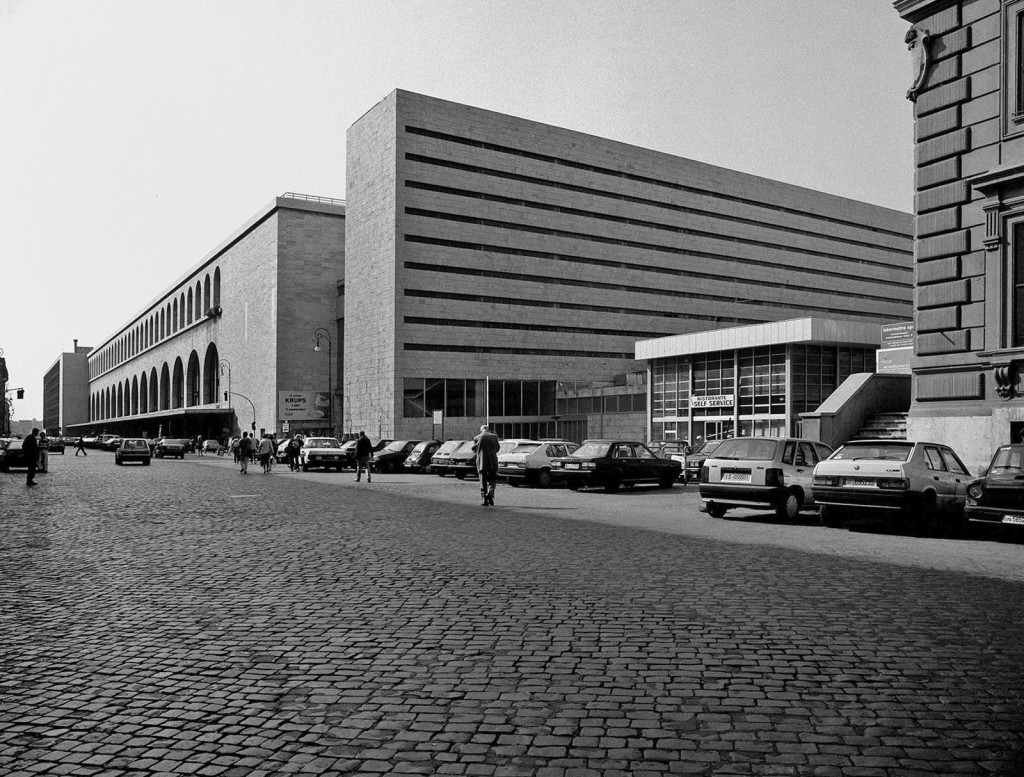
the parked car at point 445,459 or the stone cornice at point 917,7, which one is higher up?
the stone cornice at point 917,7

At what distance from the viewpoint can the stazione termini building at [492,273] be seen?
212ft

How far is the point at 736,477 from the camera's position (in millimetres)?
16109

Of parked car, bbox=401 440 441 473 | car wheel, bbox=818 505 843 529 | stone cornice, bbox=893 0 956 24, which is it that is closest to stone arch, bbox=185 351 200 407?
parked car, bbox=401 440 441 473

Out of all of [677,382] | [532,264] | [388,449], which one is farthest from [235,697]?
[532,264]

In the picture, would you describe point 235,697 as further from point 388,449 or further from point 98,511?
point 388,449

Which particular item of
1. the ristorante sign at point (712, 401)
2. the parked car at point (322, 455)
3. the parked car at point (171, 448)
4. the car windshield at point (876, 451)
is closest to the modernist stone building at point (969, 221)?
the car windshield at point (876, 451)

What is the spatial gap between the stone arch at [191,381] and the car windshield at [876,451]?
327ft

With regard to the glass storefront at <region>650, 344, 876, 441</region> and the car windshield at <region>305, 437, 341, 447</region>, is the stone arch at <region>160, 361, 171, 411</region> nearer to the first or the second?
the car windshield at <region>305, 437, 341, 447</region>

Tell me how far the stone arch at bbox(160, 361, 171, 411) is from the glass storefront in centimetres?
8775

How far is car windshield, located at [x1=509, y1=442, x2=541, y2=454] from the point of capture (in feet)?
87.7

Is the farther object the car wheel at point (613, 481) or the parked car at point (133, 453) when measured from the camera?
the parked car at point (133, 453)

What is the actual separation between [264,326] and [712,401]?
50.3 m

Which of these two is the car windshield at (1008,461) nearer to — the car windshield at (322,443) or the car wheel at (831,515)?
the car wheel at (831,515)

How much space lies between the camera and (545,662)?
18.1 ft
